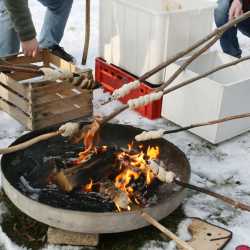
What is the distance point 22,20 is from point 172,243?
5.86 feet

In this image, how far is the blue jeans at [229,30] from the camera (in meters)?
4.40

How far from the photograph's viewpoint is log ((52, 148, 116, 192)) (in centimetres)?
243

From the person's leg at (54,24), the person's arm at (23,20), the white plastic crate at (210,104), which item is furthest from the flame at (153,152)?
the person's leg at (54,24)

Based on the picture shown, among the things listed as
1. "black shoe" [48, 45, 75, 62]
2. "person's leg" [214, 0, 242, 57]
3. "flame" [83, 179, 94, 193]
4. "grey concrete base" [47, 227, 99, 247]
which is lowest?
"grey concrete base" [47, 227, 99, 247]

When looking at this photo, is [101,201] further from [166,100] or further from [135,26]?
[135,26]

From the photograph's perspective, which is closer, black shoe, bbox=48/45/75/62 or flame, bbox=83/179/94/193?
flame, bbox=83/179/94/193

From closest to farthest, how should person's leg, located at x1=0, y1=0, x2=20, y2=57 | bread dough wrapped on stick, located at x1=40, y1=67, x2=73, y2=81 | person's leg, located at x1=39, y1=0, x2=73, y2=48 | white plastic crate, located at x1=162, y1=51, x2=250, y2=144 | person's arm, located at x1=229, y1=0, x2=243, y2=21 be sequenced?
bread dough wrapped on stick, located at x1=40, y1=67, x2=73, y2=81, white plastic crate, located at x1=162, y1=51, x2=250, y2=144, person's leg, located at x1=0, y1=0, x2=20, y2=57, person's arm, located at x1=229, y1=0, x2=243, y2=21, person's leg, located at x1=39, y1=0, x2=73, y2=48

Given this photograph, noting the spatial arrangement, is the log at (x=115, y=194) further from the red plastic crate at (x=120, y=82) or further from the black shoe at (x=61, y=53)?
the black shoe at (x=61, y=53)

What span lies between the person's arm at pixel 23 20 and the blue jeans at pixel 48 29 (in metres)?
0.58

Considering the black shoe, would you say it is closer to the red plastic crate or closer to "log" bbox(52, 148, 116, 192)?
the red plastic crate

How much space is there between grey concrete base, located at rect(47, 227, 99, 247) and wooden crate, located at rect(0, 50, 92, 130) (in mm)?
1153

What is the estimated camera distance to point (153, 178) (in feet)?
8.47

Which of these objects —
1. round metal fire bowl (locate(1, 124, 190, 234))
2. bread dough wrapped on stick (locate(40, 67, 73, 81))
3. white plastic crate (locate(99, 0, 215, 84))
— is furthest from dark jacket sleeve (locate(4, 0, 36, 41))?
round metal fire bowl (locate(1, 124, 190, 234))

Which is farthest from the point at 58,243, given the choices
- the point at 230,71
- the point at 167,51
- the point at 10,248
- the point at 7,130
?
the point at 230,71
